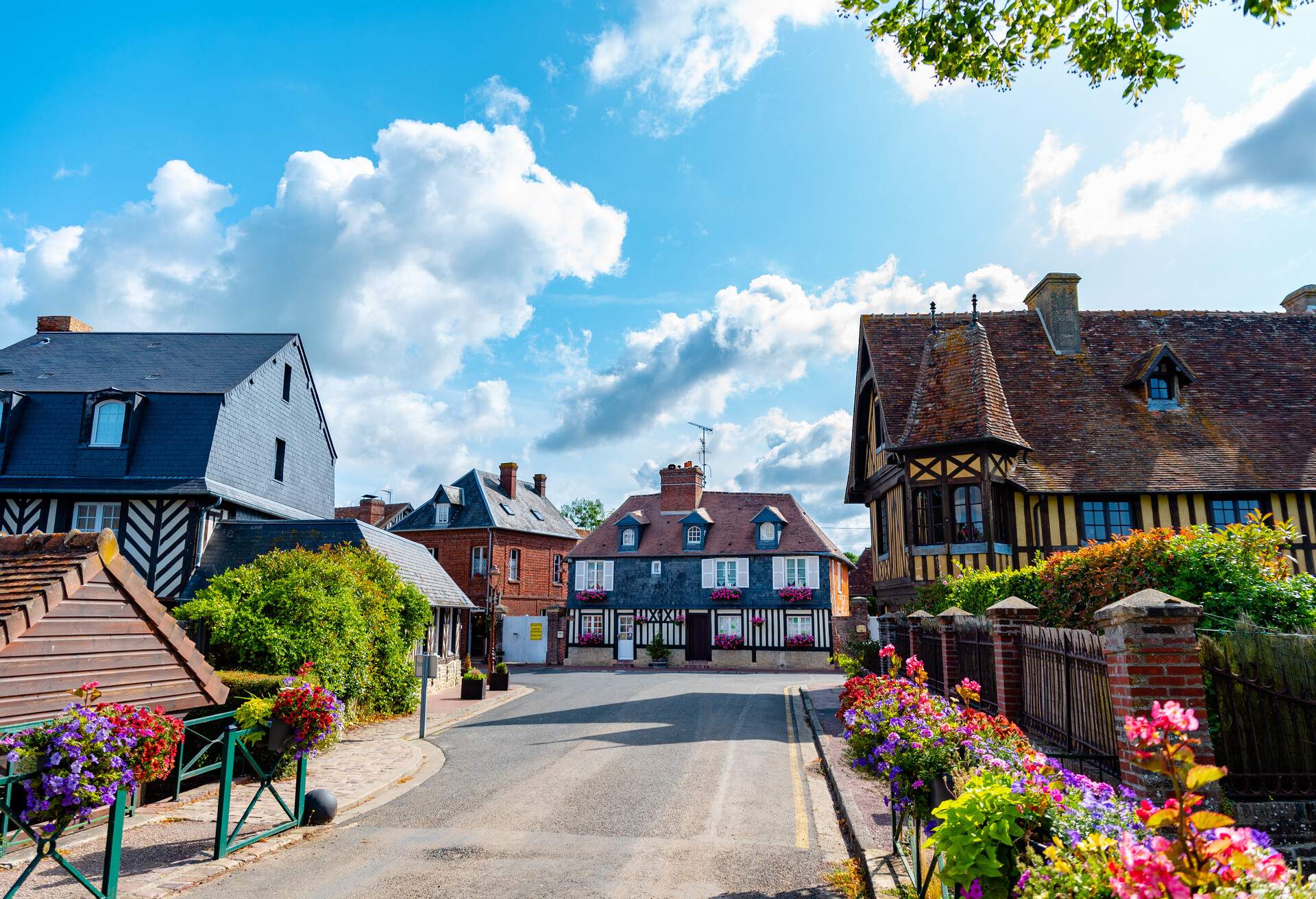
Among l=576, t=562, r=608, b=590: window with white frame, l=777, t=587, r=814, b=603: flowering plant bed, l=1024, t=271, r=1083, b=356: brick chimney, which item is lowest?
l=777, t=587, r=814, b=603: flowering plant bed

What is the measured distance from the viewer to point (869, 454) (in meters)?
23.1

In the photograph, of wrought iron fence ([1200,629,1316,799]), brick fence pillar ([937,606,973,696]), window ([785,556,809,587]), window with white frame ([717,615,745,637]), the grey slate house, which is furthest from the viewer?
window with white frame ([717,615,745,637])

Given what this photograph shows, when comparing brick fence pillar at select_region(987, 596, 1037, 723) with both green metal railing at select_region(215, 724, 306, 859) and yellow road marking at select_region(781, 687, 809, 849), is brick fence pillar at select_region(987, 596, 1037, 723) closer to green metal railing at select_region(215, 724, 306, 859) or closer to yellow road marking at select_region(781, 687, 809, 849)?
yellow road marking at select_region(781, 687, 809, 849)

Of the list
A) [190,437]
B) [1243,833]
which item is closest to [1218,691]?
[1243,833]

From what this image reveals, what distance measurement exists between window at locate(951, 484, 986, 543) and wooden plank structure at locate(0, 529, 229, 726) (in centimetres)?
1478

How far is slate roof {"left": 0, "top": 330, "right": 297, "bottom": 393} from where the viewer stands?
2225cm

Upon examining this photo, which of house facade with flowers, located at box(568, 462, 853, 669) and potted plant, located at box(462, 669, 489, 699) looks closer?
potted plant, located at box(462, 669, 489, 699)

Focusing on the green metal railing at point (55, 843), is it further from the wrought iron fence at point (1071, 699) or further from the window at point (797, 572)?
the window at point (797, 572)

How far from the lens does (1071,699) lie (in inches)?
298

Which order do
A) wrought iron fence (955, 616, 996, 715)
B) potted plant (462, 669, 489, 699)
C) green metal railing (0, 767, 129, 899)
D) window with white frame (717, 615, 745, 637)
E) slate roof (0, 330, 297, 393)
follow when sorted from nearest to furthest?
1. green metal railing (0, 767, 129, 899)
2. wrought iron fence (955, 616, 996, 715)
3. potted plant (462, 669, 489, 699)
4. slate roof (0, 330, 297, 393)
5. window with white frame (717, 615, 745, 637)

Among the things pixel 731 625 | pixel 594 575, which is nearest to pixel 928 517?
pixel 731 625

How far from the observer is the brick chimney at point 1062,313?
21.5 metres

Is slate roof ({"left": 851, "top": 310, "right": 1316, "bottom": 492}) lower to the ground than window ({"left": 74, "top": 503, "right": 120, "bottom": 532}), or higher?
higher

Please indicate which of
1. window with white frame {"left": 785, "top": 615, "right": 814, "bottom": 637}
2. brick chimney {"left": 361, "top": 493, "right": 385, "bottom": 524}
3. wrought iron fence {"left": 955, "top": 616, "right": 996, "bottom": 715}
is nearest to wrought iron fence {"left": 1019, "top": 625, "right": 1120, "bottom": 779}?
wrought iron fence {"left": 955, "top": 616, "right": 996, "bottom": 715}
